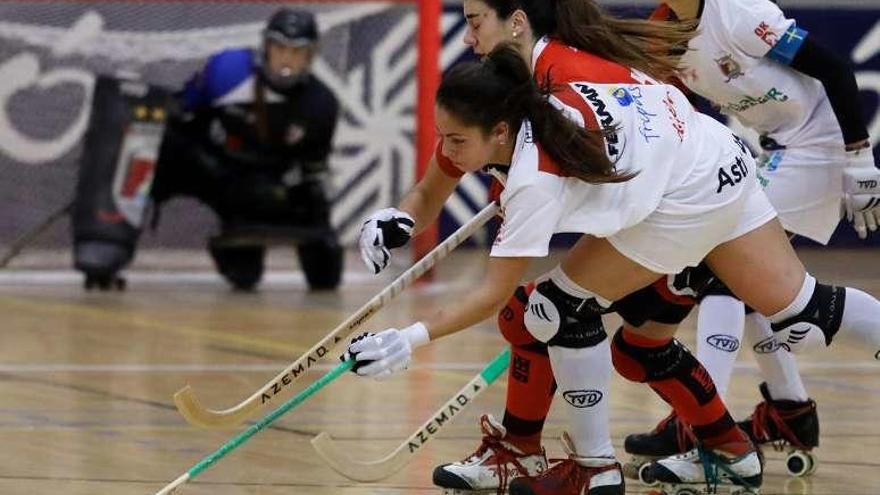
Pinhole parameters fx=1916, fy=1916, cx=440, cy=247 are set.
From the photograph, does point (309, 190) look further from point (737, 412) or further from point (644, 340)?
point (644, 340)

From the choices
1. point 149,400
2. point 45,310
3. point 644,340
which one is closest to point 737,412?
point 644,340

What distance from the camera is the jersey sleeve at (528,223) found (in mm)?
3973

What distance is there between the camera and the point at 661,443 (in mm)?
5012

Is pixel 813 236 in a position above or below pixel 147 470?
above

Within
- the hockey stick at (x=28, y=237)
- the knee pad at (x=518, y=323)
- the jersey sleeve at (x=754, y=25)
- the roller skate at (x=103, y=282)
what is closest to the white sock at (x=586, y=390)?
the knee pad at (x=518, y=323)

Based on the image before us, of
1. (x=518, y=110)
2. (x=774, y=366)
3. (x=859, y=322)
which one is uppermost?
(x=518, y=110)

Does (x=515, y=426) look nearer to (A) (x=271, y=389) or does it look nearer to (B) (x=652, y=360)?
(B) (x=652, y=360)

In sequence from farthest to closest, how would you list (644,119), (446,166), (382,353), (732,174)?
(446,166)
(732,174)
(644,119)
(382,353)

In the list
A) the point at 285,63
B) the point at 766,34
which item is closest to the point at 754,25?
the point at 766,34

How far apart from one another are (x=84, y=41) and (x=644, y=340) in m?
6.41

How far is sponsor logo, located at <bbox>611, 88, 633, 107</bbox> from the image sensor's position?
4.22 meters

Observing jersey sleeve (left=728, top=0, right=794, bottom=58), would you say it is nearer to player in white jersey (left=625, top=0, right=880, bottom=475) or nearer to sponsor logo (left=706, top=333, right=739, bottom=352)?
player in white jersey (left=625, top=0, right=880, bottom=475)

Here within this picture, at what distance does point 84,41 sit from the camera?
1037cm

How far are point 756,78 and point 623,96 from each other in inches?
35.6
